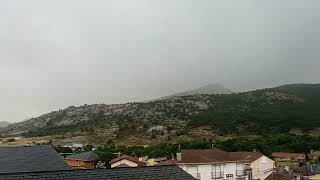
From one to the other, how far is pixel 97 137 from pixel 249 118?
4839 centimetres

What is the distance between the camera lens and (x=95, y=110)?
7840 inches

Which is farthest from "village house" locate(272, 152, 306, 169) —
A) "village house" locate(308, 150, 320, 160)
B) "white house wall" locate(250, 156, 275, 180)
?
"white house wall" locate(250, 156, 275, 180)

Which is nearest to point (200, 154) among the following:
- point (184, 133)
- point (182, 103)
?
point (184, 133)

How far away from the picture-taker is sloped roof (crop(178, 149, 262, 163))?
183 ft

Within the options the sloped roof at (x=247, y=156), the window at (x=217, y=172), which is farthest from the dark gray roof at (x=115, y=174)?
the sloped roof at (x=247, y=156)

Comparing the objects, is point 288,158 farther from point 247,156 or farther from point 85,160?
point 85,160

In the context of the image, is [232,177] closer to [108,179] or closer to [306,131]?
[108,179]

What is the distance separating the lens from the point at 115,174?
18.4 metres

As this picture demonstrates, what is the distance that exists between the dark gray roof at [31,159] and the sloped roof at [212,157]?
26.3 m

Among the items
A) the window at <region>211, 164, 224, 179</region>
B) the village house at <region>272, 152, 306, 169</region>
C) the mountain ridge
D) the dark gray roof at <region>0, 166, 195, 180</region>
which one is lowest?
the window at <region>211, 164, 224, 179</region>

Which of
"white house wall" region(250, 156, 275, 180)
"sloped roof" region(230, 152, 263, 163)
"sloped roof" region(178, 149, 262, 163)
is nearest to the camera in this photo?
"sloped roof" region(178, 149, 262, 163)

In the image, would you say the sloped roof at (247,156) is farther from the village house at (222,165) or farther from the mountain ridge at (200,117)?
the mountain ridge at (200,117)

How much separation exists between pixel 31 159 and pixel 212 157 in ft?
103

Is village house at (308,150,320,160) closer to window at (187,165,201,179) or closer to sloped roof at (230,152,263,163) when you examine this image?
sloped roof at (230,152,263,163)
